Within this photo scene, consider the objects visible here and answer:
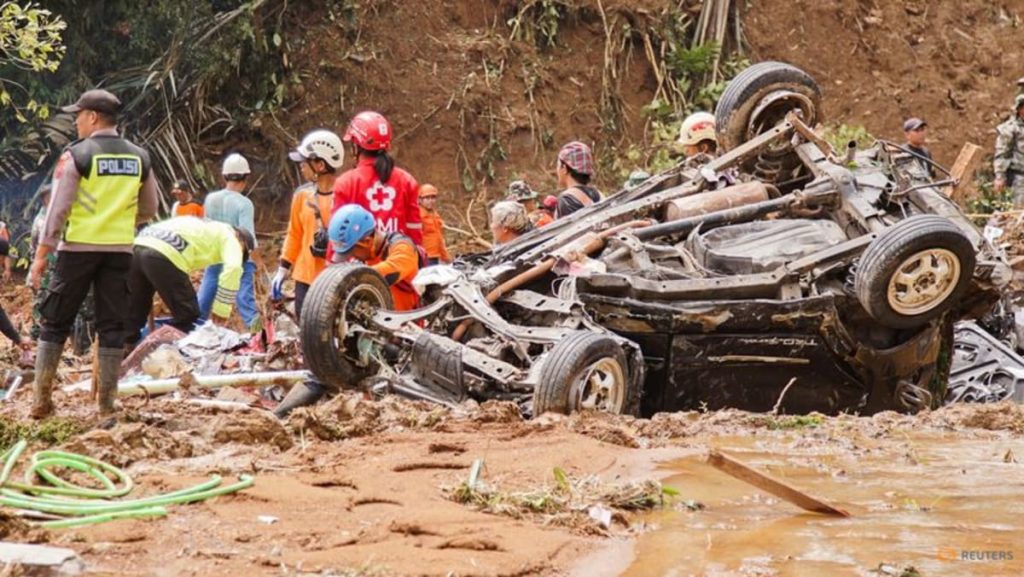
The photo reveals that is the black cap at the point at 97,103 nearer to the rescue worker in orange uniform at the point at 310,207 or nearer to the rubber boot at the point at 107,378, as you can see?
the rubber boot at the point at 107,378

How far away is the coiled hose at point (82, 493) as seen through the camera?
518 centimetres

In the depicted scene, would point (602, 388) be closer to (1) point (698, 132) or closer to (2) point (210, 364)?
(2) point (210, 364)

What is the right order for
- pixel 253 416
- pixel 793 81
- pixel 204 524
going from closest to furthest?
pixel 204 524 → pixel 253 416 → pixel 793 81

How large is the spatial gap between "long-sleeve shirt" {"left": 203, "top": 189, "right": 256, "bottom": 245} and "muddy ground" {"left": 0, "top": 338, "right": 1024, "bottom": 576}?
4042 millimetres

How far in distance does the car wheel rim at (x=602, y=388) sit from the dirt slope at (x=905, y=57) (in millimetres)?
12682

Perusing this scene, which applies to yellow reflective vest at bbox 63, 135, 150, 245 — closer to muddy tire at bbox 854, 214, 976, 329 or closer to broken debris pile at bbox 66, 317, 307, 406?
broken debris pile at bbox 66, 317, 307, 406

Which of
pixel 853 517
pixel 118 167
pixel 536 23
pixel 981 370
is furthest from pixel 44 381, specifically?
pixel 536 23

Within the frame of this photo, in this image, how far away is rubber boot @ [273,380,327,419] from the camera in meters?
8.89

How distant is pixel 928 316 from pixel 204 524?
536 cm

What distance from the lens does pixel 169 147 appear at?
18000 millimetres

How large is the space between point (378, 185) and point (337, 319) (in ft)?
3.98

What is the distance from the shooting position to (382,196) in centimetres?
962

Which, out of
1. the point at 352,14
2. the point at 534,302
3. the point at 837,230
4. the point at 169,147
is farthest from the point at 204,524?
the point at 352,14

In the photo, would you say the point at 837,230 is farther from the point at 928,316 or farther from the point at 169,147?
the point at 169,147
